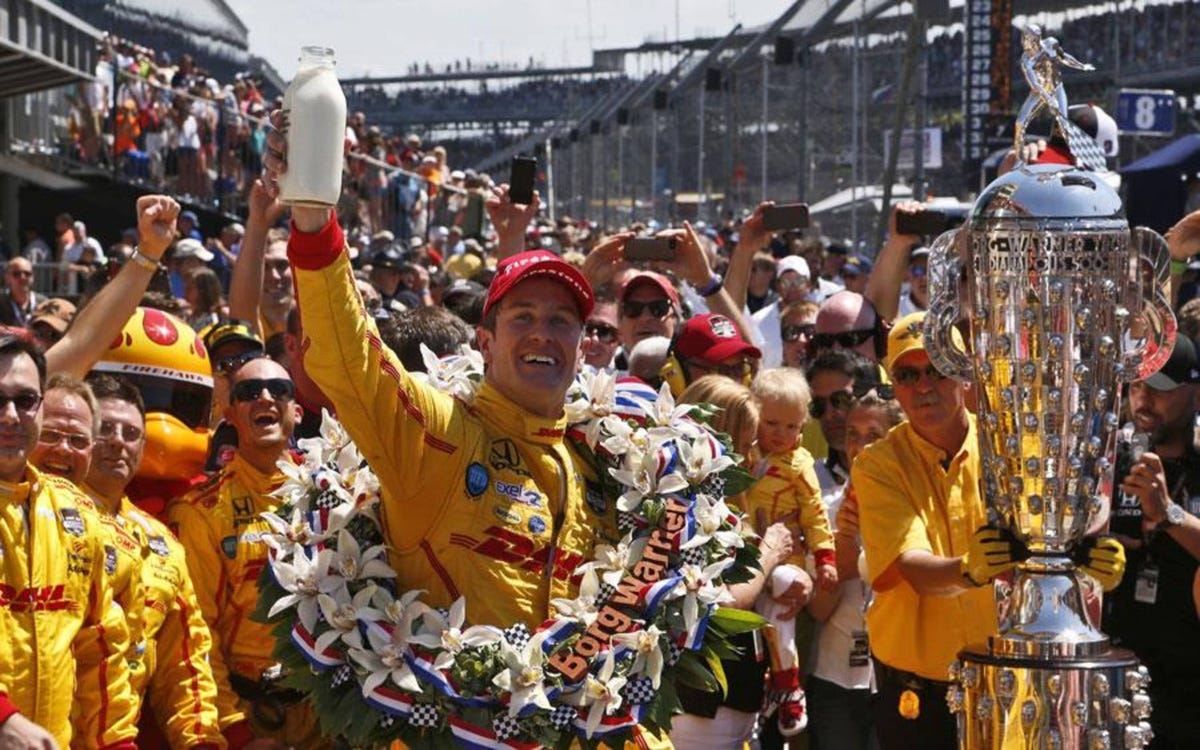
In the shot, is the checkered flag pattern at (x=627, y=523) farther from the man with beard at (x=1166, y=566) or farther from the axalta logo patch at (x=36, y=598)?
the man with beard at (x=1166, y=566)

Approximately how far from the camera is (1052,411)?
4336mm

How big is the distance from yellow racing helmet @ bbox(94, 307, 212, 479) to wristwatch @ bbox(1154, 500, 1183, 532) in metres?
3.16

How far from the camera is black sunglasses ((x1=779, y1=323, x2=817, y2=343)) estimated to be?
10.3 m

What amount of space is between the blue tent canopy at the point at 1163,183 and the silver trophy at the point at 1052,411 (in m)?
10.3

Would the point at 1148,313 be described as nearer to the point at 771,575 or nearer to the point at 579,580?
the point at 579,580

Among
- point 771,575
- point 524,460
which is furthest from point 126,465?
point 771,575

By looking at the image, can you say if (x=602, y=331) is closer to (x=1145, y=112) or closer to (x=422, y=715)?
(x=422, y=715)

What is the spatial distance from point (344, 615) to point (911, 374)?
215 centimetres

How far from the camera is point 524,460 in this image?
511 centimetres

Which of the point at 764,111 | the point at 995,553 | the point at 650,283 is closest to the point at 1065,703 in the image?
the point at 995,553

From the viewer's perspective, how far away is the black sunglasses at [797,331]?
10320mm

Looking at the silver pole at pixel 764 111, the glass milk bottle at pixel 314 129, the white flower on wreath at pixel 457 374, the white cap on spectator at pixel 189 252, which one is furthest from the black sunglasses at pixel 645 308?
the silver pole at pixel 764 111

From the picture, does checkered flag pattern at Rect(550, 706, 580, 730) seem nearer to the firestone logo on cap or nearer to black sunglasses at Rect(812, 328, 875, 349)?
the firestone logo on cap

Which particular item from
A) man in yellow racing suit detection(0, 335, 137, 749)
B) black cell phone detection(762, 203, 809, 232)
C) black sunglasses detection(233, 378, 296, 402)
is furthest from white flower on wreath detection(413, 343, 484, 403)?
black cell phone detection(762, 203, 809, 232)
